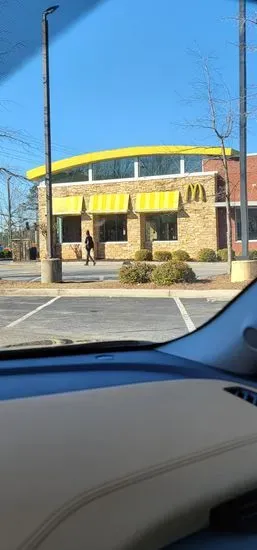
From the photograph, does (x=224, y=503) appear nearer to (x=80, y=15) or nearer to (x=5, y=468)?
(x=5, y=468)

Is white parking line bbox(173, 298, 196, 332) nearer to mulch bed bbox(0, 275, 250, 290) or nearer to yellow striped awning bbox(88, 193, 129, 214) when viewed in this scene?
mulch bed bbox(0, 275, 250, 290)

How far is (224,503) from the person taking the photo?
224 centimetres

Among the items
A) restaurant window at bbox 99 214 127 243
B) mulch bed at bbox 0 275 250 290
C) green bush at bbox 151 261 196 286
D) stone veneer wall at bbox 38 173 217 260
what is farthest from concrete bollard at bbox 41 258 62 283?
restaurant window at bbox 99 214 127 243

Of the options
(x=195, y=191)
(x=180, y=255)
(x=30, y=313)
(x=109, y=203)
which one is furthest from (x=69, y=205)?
(x=30, y=313)

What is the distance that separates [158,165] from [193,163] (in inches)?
100

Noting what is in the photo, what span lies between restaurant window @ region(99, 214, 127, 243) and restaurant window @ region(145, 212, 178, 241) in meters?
1.46

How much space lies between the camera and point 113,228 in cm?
3712

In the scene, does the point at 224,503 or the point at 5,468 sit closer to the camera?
the point at 5,468

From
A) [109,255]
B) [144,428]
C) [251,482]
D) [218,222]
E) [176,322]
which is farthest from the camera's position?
[109,255]

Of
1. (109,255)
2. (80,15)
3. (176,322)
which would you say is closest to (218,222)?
(109,255)

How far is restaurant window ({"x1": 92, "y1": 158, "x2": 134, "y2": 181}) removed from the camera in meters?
36.8

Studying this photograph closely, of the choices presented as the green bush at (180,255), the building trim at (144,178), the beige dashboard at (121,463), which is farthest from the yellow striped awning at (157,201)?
the beige dashboard at (121,463)

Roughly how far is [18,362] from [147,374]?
0.51 metres

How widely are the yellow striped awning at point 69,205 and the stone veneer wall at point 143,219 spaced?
16.3 inches
